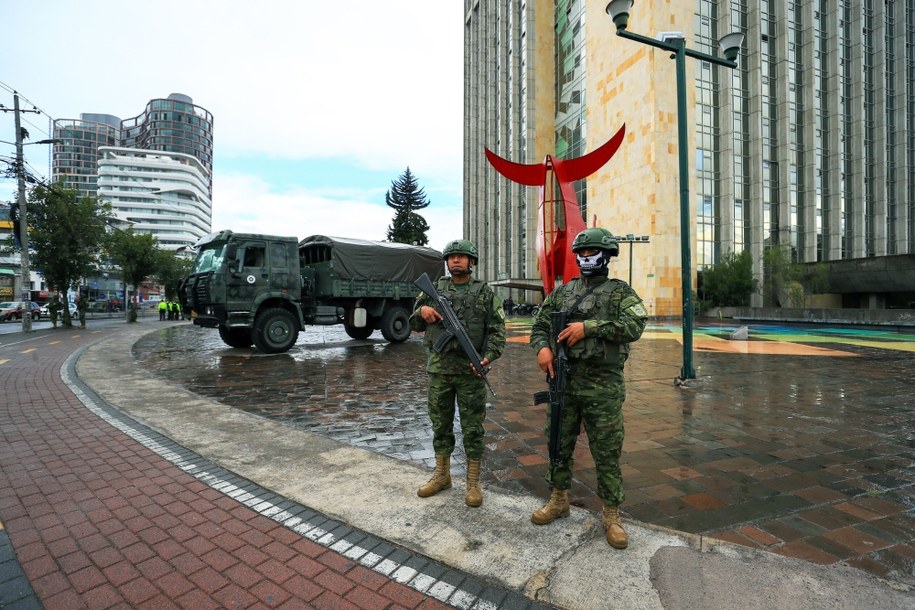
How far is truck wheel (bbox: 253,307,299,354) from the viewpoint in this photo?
35.8 feet

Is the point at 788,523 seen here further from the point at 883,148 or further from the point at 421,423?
the point at 883,148

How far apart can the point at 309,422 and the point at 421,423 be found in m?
1.30

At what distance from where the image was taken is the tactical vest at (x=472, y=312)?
3395mm

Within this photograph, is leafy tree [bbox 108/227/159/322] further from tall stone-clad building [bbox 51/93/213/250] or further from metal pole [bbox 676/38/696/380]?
tall stone-clad building [bbox 51/93/213/250]

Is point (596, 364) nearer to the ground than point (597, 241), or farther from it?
nearer to the ground

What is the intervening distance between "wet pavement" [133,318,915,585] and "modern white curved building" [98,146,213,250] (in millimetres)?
107304

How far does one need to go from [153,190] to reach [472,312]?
122388mm

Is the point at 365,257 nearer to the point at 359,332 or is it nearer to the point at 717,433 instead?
the point at 359,332

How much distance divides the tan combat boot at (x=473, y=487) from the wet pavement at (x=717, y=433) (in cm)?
30

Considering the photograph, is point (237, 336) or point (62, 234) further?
point (62, 234)

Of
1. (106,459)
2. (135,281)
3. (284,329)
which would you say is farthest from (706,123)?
(135,281)

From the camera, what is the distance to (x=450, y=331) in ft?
10.6

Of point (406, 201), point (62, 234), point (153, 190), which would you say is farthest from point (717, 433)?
point (153, 190)

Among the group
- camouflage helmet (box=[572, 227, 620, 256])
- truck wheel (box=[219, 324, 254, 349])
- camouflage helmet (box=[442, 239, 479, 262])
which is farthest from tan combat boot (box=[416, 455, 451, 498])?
truck wheel (box=[219, 324, 254, 349])
